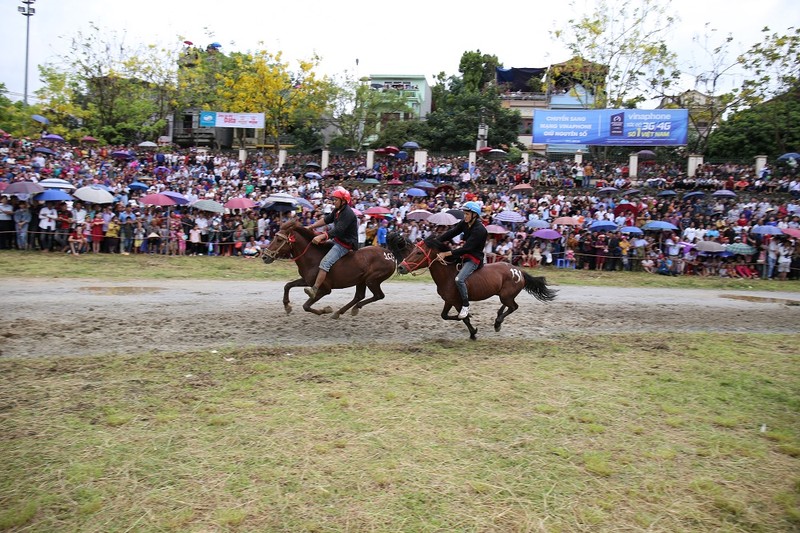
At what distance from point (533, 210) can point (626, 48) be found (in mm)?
20456

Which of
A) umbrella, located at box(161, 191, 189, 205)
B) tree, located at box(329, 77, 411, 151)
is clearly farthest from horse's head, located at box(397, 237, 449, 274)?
tree, located at box(329, 77, 411, 151)

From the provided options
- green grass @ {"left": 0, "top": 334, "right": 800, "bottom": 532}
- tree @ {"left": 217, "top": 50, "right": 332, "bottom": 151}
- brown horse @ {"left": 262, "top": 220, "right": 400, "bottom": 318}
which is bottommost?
green grass @ {"left": 0, "top": 334, "right": 800, "bottom": 532}

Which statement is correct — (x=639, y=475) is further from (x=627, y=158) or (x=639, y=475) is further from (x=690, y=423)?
(x=627, y=158)

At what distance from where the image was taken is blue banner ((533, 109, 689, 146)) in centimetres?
3231

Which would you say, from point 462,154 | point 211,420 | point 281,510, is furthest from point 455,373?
point 462,154

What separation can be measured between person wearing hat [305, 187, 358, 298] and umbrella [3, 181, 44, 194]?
46.0ft

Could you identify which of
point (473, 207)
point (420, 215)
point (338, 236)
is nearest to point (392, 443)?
point (473, 207)

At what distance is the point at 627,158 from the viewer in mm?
36750

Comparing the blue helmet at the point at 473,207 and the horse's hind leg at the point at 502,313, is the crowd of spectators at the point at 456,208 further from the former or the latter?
the blue helmet at the point at 473,207

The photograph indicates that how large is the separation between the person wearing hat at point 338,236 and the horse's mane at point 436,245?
155cm

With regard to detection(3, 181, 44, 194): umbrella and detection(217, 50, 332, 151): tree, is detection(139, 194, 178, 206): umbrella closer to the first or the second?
detection(3, 181, 44, 194): umbrella

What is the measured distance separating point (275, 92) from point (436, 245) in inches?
1611

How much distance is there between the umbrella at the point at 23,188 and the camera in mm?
18956

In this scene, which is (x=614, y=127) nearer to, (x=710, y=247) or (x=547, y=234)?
(x=710, y=247)
